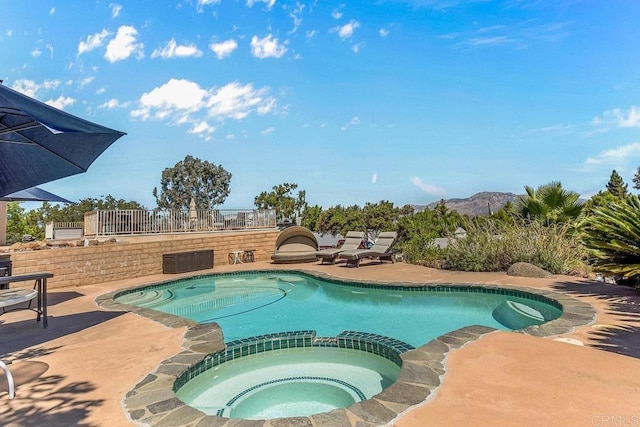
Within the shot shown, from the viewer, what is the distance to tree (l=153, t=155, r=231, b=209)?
39.1m

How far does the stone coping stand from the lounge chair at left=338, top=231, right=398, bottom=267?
21.6ft

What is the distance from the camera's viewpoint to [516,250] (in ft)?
31.7

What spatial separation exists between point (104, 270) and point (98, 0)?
8.32 m

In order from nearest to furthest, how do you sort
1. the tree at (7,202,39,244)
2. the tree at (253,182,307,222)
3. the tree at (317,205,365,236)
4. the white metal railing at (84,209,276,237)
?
the white metal railing at (84,209,276,237) → the tree at (7,202,39,244) → the tree at (317,205,365,236) → the tree at (253,182,307,222)

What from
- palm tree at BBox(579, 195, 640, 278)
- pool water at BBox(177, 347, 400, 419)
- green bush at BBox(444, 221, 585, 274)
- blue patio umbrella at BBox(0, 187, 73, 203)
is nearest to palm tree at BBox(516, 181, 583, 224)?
green bush at BBox(444, 221, 585, 274)

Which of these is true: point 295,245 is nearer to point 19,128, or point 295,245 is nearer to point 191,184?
point 19,128

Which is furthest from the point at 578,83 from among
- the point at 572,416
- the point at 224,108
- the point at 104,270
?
the point at 104,270

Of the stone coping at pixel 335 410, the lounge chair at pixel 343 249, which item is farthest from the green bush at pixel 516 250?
the stone coping at pixel 335 410

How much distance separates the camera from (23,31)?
10.8m

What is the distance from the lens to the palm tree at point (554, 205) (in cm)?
1151

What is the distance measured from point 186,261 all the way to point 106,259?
229 centimetres

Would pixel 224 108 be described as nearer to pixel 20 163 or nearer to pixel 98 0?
pixel 98 0

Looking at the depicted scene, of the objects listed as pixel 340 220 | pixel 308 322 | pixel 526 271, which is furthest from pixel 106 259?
pixel 340 220

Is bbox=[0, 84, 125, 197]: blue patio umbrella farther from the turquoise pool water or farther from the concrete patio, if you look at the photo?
the turquoise pool water
